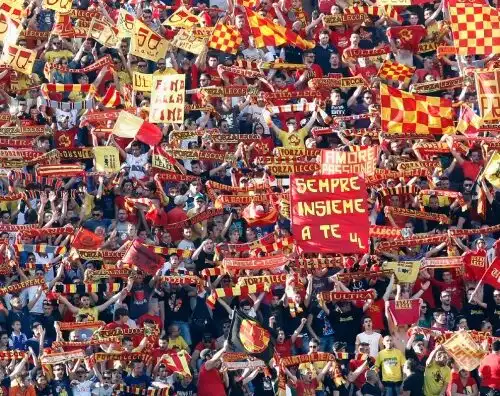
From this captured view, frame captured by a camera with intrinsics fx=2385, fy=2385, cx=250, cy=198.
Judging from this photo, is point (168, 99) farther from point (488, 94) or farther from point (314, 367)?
point (314, 367)

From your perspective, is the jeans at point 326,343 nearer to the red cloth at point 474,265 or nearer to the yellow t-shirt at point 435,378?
the yellow t-shirt at point 435,378

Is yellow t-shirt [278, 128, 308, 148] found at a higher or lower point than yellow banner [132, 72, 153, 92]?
lower

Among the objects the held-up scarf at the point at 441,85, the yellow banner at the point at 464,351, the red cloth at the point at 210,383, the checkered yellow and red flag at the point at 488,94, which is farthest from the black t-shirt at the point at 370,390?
the held-up scarf at the point at 441,85

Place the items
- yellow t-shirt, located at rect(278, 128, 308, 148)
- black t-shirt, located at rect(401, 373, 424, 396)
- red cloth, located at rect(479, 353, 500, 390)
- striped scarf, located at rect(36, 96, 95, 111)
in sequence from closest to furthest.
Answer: red cloth, located at rect(479, 353, 500, 390) < black t-shirt, located at rect(401, 373, 424, 396) < yellow t-shirt, located at rect(278, 128, 308, 148) < striped scarf, located at rect(36, 96, 95, 111)

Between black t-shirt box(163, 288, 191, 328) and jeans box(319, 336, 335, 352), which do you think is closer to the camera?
jeans box(319, 336, 335, 352)

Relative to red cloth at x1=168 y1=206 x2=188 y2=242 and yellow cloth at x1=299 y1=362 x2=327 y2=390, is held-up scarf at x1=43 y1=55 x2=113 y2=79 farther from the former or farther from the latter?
yellow cloth at x1=299 y1=362 x2=327 y2=390

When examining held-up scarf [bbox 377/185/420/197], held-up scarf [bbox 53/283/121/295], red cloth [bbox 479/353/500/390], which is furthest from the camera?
held-up scarf [bbox 377/185/420/197]

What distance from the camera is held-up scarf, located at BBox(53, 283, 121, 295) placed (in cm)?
3219

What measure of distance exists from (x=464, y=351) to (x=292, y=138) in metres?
6.12

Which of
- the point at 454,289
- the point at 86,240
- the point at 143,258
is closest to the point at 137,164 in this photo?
the point at 86,240

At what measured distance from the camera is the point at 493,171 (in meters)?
33.8

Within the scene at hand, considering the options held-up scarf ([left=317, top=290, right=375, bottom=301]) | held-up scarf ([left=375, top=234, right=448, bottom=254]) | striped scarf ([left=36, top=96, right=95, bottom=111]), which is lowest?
held-up scarf ([left=317, top=290, right=375, bottom=301])

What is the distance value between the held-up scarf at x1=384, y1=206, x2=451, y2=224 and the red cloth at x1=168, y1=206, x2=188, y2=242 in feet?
9.46

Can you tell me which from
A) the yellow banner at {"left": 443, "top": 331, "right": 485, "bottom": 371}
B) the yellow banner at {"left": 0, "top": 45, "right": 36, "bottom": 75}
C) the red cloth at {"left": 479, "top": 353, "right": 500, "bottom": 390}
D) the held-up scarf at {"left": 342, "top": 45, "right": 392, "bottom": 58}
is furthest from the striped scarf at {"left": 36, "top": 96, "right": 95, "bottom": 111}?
the red cloth at {"left": 479, "top": 353, "right": 500, "bottom": 390}
